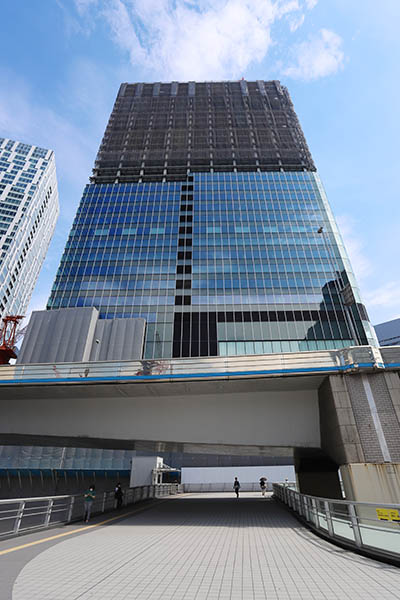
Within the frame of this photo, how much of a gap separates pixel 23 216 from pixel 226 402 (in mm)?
124630

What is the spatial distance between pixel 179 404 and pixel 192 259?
4048 centimetres

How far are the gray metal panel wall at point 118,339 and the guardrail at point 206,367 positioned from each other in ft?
91.1

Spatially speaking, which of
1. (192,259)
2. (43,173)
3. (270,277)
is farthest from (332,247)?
(43,173)

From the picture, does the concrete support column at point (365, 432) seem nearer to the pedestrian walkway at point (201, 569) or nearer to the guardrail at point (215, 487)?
the pedestrian walkway at point (201, 569)

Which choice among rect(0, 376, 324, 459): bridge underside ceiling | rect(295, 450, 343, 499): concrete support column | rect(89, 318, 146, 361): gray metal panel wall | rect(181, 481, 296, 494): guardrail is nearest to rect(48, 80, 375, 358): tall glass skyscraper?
rect(89, 318, 146, 361): gray metal panel wall

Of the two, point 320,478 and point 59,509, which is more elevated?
point 320,478

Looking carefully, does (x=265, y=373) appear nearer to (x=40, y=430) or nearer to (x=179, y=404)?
(x=179, y=404)

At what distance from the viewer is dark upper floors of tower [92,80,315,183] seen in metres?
79.6

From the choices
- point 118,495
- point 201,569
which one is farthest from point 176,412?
point 201,569

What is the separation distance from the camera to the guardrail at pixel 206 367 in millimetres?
14070

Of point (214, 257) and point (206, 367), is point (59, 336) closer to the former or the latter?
point (214, 257)

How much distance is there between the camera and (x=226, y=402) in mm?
16078

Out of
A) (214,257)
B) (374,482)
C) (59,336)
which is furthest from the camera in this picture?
(214,257)

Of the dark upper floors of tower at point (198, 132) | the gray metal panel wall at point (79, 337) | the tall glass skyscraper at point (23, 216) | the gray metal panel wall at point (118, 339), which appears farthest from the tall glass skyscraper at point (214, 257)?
the tall glass skyscraper at point (23, 216)
